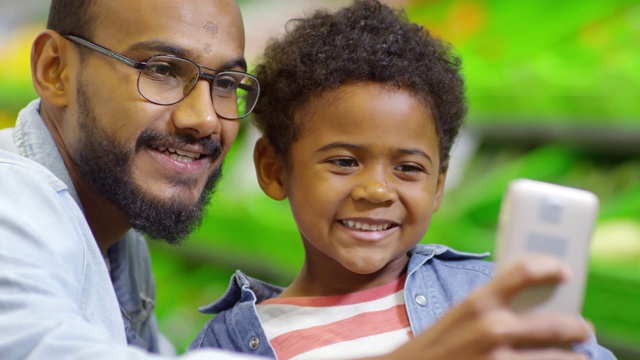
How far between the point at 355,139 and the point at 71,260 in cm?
51

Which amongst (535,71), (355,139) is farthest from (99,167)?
(535,71)

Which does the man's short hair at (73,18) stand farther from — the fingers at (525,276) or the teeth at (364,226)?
the fingers at (525,276)

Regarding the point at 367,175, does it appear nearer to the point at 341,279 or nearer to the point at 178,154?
the point at 341,279

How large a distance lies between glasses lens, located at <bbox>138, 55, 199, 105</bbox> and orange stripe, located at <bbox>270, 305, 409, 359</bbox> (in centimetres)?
49

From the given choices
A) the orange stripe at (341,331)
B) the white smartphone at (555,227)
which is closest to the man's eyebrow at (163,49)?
the orange stripe at (341,331)

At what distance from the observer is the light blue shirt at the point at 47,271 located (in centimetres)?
95

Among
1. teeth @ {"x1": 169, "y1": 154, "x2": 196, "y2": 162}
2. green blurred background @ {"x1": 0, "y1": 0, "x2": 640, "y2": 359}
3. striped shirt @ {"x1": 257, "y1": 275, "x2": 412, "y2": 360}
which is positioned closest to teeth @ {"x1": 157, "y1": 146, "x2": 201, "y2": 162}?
teeth @ {"x1": 169, "y1": 154, "x2": 196, "y2": 162}

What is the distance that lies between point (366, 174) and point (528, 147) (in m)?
1.61

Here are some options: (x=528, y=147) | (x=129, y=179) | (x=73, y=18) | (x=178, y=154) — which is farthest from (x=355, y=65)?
(x=528, y=147)

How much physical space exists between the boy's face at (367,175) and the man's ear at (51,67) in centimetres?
53

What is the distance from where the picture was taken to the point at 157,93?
4.73 feet

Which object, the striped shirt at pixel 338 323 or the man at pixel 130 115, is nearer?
the striped shirt at pixel 338 323

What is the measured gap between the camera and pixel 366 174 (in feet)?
4.41

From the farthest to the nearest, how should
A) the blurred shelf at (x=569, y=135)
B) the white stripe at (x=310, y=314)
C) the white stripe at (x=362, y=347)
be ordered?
the blurred shelf at (x=569, y=135)
the white stripe at (x=310, y=314)
the white stripe at (x=362, y=347)
